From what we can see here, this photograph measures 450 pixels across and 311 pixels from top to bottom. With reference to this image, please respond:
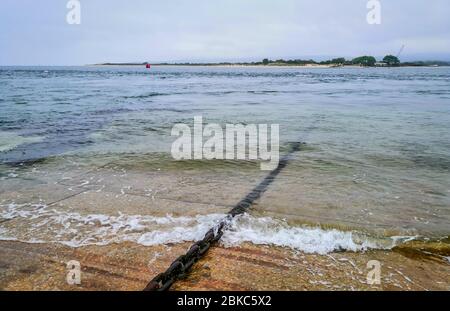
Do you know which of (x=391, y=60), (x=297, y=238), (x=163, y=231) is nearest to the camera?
(x=297, y=238)

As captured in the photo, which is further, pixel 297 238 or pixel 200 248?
pixel 297 238

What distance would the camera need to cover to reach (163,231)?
4.50 m

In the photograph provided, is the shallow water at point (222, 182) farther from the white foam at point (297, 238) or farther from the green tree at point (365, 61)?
the green tree at point (365, 61)

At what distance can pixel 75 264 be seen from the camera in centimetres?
369

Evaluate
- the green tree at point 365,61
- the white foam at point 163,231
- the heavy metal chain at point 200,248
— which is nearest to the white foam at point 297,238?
the white foam at point 163,231

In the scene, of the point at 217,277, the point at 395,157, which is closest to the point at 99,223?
the point at 217,277

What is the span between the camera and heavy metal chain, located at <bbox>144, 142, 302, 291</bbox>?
122 inches

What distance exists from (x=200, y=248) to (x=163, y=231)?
2.75 ft

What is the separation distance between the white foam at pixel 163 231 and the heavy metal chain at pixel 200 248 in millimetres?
122

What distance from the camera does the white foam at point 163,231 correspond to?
4227 mm

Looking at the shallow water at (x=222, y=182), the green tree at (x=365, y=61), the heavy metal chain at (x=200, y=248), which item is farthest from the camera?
the green tree at (x=365, y=61)

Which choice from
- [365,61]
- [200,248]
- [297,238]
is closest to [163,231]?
[200,248]

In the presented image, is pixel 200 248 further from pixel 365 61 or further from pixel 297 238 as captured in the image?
pixel 365 61
